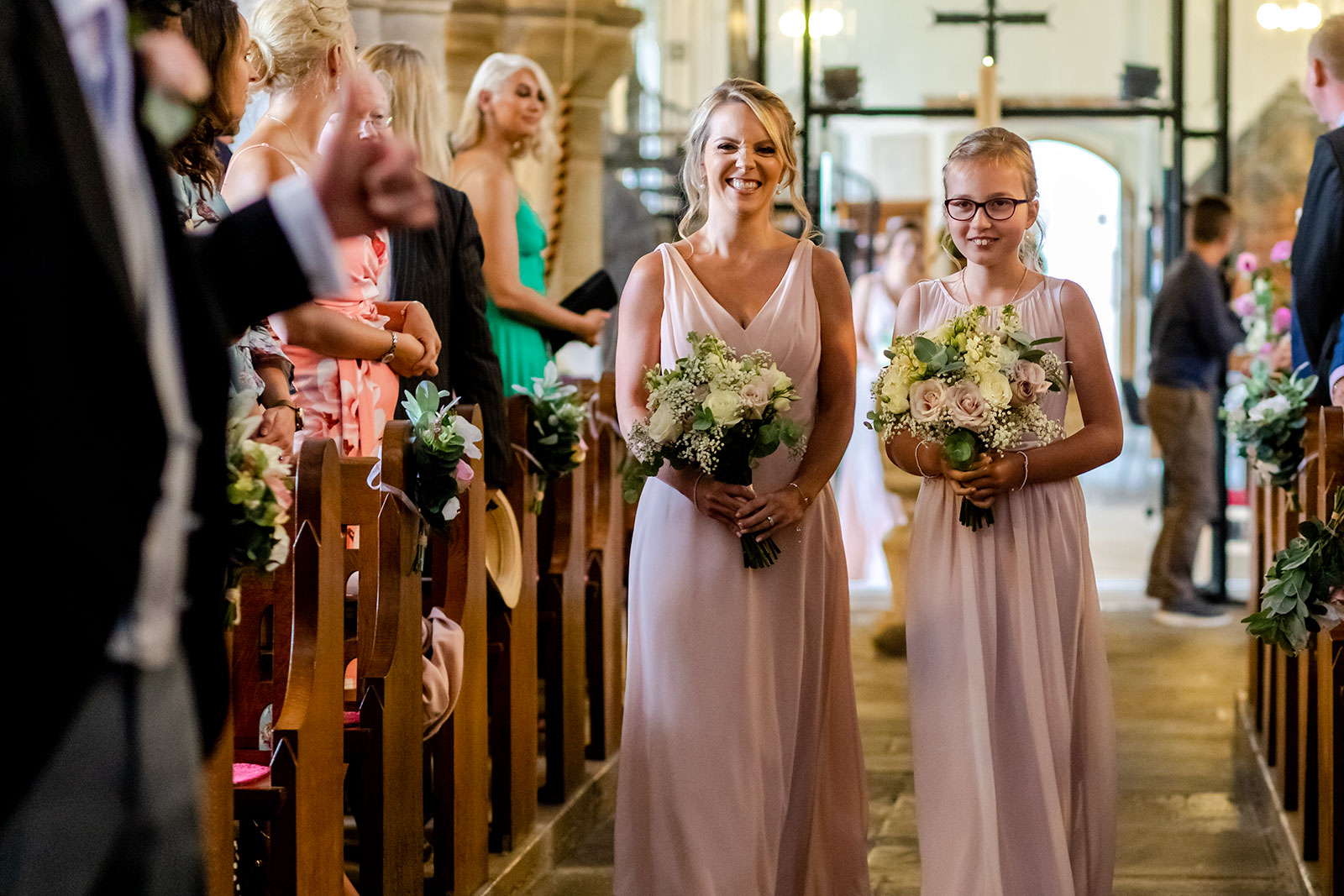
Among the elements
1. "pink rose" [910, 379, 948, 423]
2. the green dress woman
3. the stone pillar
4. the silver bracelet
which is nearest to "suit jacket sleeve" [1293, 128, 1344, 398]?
"pink rose" [910, 379, 948, 423]

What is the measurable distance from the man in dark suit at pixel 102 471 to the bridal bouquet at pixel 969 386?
1.92 m

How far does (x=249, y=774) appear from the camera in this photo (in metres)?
2.79

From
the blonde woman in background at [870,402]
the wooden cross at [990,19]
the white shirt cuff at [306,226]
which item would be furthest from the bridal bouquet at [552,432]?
the wooden cross at [990,19]

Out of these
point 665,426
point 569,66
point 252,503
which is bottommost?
point 252,503

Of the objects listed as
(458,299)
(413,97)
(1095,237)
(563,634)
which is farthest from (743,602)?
(1095,237)

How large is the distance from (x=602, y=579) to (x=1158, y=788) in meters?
2.01

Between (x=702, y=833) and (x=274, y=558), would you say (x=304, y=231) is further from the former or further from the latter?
(x=702, y=833)

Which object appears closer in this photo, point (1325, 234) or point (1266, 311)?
point (1325, 234)

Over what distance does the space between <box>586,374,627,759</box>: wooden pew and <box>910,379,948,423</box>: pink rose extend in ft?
7.19

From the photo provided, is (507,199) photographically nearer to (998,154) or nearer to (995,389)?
(998,154)

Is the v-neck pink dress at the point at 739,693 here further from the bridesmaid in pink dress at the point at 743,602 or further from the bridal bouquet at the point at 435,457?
the bridal bouquet at the point at 435,457

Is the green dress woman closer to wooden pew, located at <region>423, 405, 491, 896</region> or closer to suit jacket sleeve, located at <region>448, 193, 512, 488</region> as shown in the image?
suit jacket sleeve, located at <region>448, 193, 512, 488</region>

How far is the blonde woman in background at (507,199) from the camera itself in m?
4.76

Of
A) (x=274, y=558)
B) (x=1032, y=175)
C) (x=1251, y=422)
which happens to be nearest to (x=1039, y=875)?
(x=1032, y=175)
